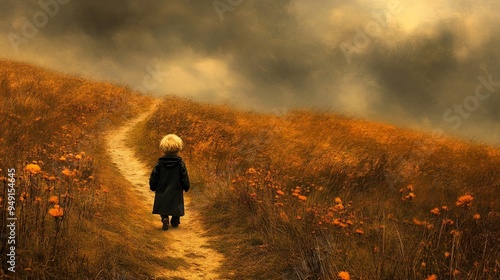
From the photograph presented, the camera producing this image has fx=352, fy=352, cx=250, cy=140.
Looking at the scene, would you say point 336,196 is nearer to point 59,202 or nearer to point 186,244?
point 186,244

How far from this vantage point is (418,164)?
8656 millimetres

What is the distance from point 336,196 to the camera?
705 cm

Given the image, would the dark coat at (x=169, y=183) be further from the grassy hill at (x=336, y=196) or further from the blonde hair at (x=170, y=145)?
the grassy hill at (x=336, y=196)

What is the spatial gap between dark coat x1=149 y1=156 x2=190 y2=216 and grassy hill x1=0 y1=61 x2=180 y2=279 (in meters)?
0.54

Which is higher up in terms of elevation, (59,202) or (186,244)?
(59,202)

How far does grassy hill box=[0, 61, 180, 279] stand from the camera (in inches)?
128

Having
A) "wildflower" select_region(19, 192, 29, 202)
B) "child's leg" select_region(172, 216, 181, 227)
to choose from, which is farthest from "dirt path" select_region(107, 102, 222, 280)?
"wildflower" select_region(19, 192, 29, 202)

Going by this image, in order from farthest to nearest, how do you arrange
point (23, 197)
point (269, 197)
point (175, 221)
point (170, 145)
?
1. point (175, 221)
2. point (170, 145)
3. point (269, 197)
4. point (23, 197)

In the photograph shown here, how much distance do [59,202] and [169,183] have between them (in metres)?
2.92

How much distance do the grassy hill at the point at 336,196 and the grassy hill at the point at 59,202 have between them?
145 cm

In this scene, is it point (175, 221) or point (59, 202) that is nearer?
point (59, 202)

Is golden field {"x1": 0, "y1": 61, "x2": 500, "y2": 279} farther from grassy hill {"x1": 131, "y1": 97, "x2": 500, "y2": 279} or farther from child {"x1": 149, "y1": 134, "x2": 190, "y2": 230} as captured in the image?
child {"x1": 149, "y1": 134, "x2": 190, "y2": 230}

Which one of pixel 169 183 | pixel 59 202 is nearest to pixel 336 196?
pixel 169 183

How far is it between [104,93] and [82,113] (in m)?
6.64
